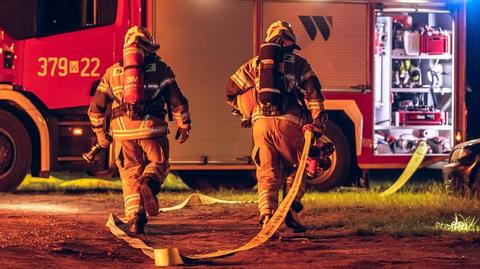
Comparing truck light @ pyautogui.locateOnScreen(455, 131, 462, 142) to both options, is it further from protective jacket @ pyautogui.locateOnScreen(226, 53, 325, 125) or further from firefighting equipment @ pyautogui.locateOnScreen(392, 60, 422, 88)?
protective jacket @ pyautogui.locateOnScreen(226, 53, 325, 125)

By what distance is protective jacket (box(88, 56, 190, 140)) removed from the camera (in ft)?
30.2

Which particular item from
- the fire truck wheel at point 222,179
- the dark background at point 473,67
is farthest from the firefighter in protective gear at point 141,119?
the dark background at point 473,67

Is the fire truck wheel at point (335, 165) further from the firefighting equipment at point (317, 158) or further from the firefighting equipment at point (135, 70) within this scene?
the firefighting equipment at point (135, 70)

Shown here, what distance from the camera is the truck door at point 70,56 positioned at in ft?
43.2

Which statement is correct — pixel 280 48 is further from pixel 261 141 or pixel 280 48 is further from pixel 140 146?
pixel 140 146

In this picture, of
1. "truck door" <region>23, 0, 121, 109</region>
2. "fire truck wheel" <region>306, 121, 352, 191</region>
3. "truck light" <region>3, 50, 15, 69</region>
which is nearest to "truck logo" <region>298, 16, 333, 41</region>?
"fire truck wheel" <region>306, 121, 352, 191</region>

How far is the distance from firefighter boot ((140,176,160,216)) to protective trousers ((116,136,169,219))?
105mm

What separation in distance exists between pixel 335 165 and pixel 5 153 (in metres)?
3.91

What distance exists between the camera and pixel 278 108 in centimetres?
895

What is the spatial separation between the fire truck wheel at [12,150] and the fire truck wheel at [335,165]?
3370 mm

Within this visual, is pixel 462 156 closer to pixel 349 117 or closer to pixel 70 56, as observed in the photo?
pixel 349 117

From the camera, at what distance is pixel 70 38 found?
13.2m

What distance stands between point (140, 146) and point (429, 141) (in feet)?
19.5

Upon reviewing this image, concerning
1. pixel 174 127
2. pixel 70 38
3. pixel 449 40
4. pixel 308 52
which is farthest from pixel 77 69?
pixel 449 40
